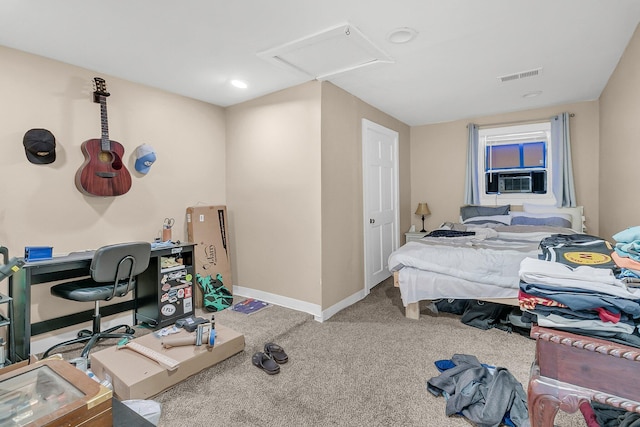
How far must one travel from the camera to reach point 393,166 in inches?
183

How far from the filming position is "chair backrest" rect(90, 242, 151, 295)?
235 centimetres

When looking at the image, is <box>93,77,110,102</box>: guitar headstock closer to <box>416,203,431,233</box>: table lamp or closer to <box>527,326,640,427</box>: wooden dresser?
<box>527,326,640,427</box>: wooden dresser

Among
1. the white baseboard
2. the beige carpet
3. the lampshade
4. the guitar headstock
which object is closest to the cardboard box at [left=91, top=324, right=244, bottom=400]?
the beige carpet

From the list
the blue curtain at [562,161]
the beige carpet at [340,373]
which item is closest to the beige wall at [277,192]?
the beige carpet at [340,373]

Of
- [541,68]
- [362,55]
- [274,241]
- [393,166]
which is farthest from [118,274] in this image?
[541,68]

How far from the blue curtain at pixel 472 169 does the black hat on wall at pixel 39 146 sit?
495 cm

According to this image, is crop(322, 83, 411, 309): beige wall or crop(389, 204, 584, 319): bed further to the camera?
crop(322, 83, 411, 309): beige wall

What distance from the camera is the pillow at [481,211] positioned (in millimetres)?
4582

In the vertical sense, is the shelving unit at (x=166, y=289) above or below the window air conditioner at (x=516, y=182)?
below

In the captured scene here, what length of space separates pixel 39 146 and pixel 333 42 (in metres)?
2.44

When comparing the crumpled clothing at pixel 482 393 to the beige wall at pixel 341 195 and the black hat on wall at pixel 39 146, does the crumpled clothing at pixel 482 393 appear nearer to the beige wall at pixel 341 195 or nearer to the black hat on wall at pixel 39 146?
the beige wall at pixel 341 195

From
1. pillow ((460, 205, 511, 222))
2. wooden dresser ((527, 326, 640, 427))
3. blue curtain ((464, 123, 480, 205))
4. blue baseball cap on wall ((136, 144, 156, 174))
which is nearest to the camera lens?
wooden dresser ((527, 326, 640, 427))

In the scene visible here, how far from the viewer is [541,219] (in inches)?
162

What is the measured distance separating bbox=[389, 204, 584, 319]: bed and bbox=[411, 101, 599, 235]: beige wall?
74cm
